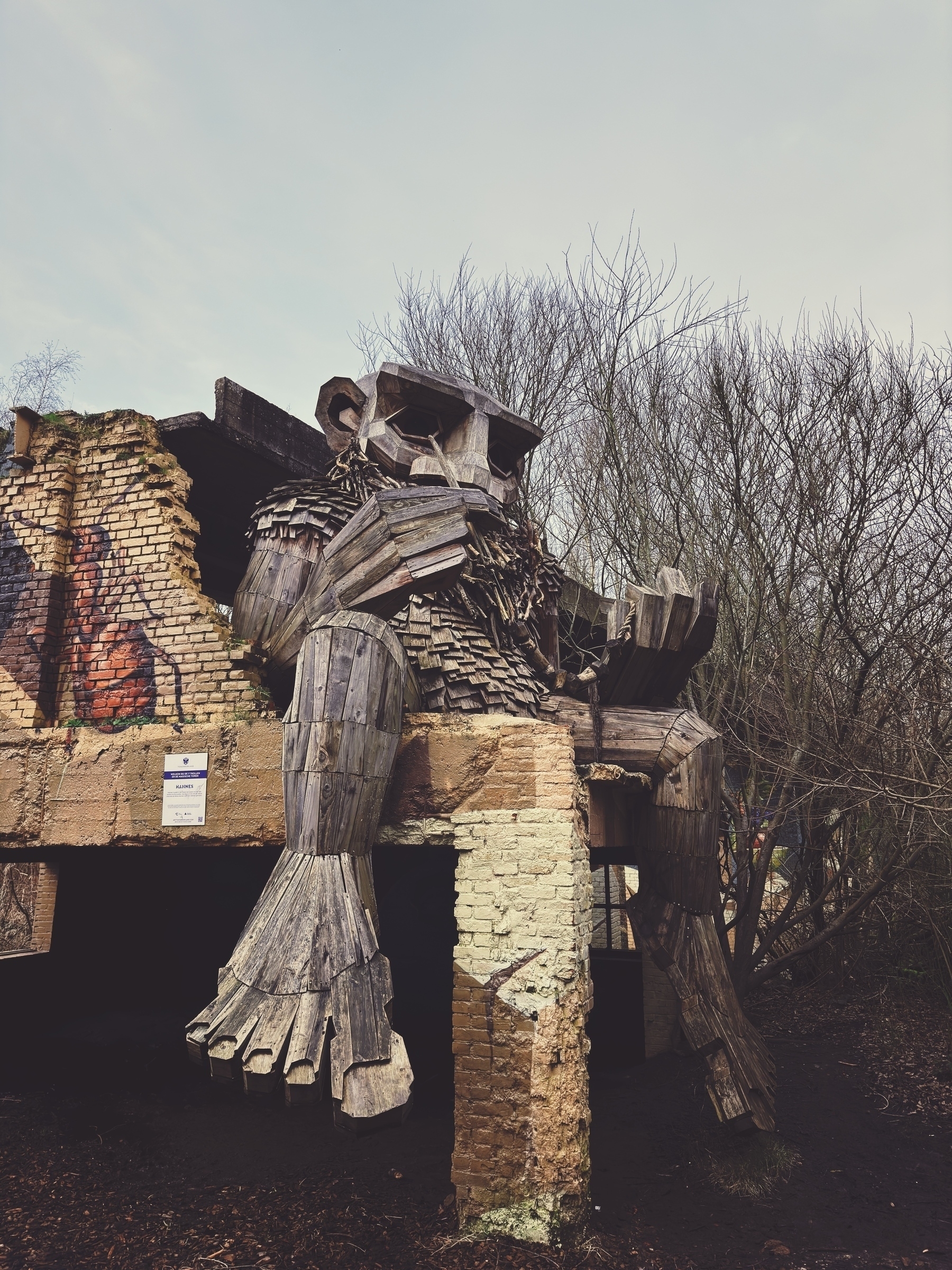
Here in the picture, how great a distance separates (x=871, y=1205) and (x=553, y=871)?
99.0 inches

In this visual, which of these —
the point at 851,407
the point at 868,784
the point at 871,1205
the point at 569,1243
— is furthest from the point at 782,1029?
the point at 851,407

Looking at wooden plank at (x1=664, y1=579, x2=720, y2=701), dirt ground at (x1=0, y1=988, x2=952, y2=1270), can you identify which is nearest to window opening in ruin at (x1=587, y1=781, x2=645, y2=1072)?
dirt ground at (x1=0, y1=988, x2=952, y2=1270)

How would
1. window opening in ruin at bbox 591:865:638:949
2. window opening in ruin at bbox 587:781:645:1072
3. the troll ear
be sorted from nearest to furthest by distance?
the troll ear
window opening in ruin at bbox 587:781:645:1072
window opening in ruin at bbox 591:865:638:949

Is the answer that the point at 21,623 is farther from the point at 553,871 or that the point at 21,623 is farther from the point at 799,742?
the point at 799,742

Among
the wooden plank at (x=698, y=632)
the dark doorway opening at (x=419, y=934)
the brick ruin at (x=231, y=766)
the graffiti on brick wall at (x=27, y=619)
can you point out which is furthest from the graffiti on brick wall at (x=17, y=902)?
the wooden plank at (x=698, y=632)

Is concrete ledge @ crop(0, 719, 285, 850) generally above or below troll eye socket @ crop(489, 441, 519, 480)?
below

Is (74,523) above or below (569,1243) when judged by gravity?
above

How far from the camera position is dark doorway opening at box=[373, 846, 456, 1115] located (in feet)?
21.8

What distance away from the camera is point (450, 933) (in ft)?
25.3

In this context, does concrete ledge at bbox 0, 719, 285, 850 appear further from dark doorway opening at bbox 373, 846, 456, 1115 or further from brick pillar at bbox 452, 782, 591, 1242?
dark doorway opening at bbox 373, 846, 456, 1115

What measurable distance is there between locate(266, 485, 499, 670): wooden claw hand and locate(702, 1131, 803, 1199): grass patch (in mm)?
3194

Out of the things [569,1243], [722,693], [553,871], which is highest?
[722,693]

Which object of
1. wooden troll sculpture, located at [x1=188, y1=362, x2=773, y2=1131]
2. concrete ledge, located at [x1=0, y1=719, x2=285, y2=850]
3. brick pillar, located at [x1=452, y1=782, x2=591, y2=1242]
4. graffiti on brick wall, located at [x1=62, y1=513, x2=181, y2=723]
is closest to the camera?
wooden troll sculpture, located at [x1=188, y1=362, x2=773, y2=1131]

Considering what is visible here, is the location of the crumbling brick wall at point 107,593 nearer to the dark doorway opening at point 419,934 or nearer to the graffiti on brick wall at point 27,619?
the graffiti on brick wall at point 27,619
